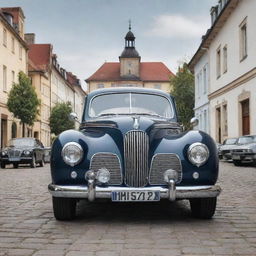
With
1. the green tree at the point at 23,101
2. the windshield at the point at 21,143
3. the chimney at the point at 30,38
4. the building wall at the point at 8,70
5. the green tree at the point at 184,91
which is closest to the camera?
the windshield at the point at 21,143

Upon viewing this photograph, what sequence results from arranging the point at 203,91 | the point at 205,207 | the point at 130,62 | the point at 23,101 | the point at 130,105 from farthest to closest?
1. the point at 130,62
2. the point at 203,91
3. the point at 23,101
4. the point at 130,105
5. the point at 205,207

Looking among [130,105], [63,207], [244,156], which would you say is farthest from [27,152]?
[63,207]

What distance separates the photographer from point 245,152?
18688 millimetres

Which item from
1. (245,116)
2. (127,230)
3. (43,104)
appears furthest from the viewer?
(43,104)

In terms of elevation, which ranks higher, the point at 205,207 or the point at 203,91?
the point at 203,91

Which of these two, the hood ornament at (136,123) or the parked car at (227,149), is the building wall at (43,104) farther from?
the hood ornament at (136,123)

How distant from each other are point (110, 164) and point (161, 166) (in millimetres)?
594

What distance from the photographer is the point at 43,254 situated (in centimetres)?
407

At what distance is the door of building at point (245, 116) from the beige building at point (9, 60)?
16389 mm

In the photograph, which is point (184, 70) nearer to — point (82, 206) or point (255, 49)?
point (255, 49)

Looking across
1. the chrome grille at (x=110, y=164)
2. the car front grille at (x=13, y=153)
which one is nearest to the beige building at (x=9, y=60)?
the car front grille at (x=13, y=153)

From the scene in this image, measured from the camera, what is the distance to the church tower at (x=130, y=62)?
3743 inches

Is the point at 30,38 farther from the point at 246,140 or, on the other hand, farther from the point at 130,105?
the point at 130,105

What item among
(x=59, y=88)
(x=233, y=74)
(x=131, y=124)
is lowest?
(x=131, y=124)
